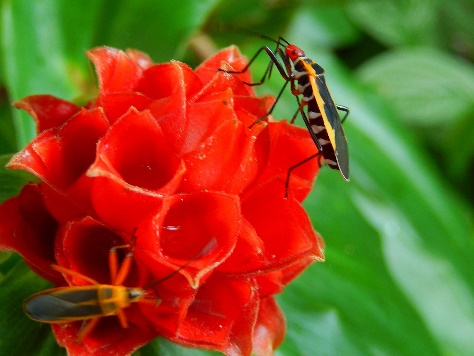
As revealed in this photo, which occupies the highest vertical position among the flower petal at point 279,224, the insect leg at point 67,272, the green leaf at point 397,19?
the flower petal at point 279,224

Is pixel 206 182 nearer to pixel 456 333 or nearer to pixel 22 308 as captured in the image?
pixel 22 308

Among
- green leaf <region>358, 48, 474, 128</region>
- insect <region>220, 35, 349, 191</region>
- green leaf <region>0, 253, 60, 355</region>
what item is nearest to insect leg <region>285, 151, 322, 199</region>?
insect <region>220, 35, 349, 191</region>

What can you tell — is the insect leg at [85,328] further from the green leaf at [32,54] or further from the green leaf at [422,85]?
the green leaf at [422,85]

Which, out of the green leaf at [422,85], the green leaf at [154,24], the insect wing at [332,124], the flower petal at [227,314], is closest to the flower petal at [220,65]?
the insect wing at [332,124]

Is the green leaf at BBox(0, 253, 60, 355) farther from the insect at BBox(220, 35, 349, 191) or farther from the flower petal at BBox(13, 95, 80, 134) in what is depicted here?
the insect at BBox(220, 35, 349, 191)

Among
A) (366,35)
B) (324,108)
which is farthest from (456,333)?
(366,35)

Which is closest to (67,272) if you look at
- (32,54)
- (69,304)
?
(69,304)
